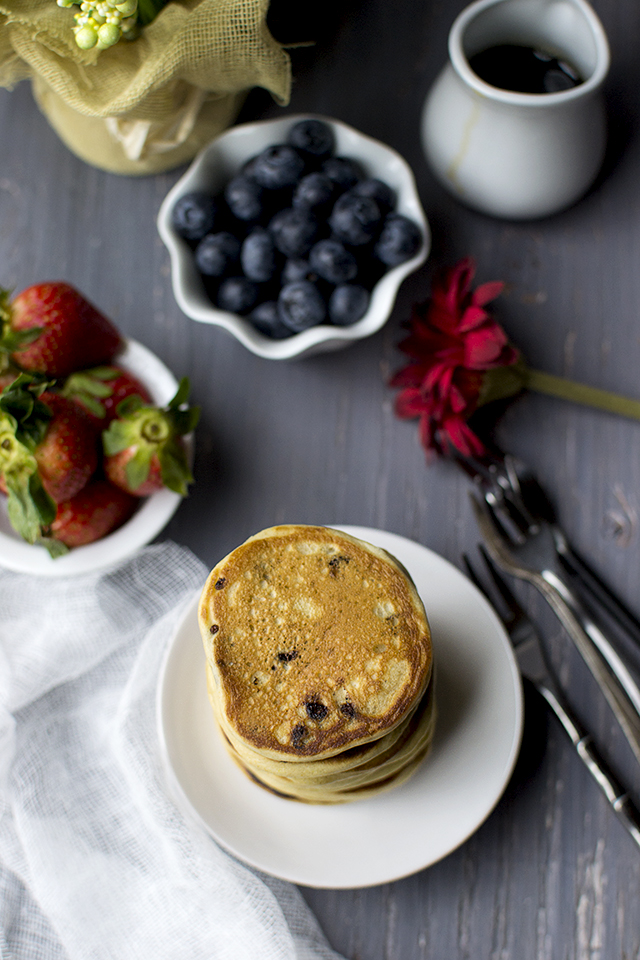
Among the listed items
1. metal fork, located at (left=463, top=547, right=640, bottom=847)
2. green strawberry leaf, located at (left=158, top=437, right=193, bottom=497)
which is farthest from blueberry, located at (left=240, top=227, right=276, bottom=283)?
metal fork, located at (left=463, top=547, right=640, bottom=847)

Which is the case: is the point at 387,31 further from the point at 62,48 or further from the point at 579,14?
the point at 62,48

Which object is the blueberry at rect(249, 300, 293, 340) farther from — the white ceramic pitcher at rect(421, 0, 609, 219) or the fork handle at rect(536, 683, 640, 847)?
the fork handle at rect(536, 683, 640, 847)

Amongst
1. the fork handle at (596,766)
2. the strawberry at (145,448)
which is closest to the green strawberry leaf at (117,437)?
the strawberry at (145,448)

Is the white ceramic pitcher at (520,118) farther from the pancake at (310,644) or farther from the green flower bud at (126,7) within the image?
the pancake at (310,644)

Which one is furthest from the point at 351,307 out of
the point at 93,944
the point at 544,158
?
the point at 93,944

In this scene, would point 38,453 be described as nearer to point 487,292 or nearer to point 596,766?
point 487,292

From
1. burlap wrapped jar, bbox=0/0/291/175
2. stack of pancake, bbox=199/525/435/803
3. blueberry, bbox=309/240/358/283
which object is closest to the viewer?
stack of pancake, bbox=199/525/435/803
